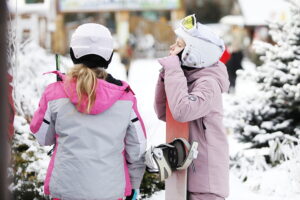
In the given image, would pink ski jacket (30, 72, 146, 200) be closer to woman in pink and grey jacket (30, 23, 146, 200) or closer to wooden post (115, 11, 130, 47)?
woman in pink and grey jacket (30, 23, 146, 200)

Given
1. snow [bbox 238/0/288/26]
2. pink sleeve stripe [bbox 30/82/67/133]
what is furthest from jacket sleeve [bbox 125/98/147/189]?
snow [bbox 238/0/288/26]

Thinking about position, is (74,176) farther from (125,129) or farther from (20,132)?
(20,132)

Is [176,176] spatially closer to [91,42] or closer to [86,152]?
[86,152]

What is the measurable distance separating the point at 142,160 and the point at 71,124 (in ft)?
1.53

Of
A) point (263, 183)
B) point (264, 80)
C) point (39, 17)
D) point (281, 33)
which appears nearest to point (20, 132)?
point (263, 183)

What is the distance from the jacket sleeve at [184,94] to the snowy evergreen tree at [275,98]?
3.64m

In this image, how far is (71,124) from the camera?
103 inches

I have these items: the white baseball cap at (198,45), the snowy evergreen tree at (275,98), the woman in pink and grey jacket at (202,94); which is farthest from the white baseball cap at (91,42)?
the snowy evergreen tree at (275,98)

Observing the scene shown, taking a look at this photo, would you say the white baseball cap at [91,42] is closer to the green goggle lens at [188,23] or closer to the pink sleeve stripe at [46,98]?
the pink sleeve stripe at [46,98]

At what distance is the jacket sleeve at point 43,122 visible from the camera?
268 centimetres

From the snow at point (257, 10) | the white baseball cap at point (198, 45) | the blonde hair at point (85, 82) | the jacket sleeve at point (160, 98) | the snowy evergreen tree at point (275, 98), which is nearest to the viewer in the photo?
the blonde hair at point (85, 82)

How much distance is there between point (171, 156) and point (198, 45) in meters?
0.64

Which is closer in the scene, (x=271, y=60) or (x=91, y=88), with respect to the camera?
(x=91, y=88)

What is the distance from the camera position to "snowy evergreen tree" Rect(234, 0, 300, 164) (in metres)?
6.49
